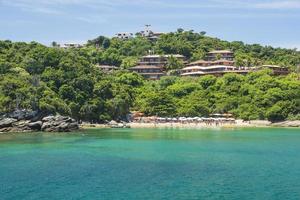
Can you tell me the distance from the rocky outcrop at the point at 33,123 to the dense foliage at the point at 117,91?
1.51m

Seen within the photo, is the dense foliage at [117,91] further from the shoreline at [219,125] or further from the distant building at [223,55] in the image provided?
the distant building at [223,55]

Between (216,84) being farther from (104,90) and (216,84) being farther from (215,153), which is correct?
(215,153)

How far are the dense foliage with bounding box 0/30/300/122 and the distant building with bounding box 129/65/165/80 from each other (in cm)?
1059

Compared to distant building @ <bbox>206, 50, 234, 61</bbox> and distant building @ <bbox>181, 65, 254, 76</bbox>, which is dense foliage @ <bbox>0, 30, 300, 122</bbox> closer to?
distant building @ <bbox>181, 65, 254, 76</bbox>

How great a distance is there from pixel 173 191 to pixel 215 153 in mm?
17881

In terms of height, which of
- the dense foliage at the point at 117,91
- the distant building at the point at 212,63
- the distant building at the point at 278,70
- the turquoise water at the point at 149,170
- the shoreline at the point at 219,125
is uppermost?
the distant building at the point at 212,63

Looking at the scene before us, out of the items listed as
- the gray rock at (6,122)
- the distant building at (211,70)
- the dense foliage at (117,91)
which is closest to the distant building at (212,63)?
the distant building at (211,70)

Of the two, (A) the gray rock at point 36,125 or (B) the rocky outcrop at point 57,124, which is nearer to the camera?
(B) the rocky outcrop at point 57,124

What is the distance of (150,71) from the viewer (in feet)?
396

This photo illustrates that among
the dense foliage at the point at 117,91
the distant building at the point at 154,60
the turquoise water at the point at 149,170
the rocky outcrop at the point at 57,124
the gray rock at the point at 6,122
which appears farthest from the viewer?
the distant building at the point at 154,60

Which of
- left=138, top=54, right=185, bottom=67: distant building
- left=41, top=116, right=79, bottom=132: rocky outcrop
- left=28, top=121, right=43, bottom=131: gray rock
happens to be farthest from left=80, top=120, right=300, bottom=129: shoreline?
left=138, top=54, right=185, bottom=67: distant building

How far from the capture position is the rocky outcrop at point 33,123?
69.4 metres

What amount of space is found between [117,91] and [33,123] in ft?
75.3

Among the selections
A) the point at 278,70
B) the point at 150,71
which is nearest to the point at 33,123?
the point at 150,71
